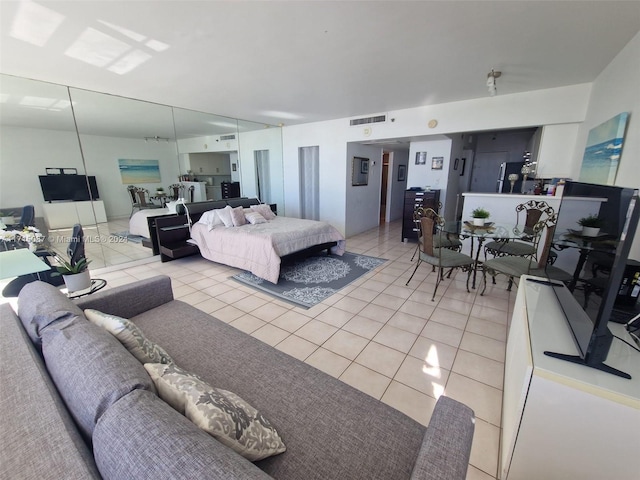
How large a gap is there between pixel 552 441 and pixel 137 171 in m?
5.55

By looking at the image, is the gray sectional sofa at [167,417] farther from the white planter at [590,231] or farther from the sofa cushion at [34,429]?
the white planter at [590,231]

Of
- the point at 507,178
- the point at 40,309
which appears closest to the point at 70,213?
the point at 40,309

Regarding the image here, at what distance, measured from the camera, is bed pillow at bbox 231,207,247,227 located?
427 cm

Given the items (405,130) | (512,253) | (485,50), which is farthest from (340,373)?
(405,130)

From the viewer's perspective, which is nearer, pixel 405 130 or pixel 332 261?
pixel 332 261

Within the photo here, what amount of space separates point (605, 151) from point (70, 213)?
653 centimetres

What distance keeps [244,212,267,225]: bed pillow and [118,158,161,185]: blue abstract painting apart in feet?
5.54

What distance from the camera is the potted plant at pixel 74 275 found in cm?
222

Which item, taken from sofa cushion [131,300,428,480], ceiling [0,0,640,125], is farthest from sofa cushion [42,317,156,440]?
ceiling [0,0,640,125]

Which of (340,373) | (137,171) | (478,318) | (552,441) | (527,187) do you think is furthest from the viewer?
(527,187)

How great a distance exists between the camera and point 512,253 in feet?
11.1

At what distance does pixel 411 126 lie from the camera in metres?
4.66

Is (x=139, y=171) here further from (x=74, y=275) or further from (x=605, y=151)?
(x=605, y=151)

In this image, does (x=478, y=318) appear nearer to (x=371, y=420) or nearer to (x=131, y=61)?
(x=371, y=420)
